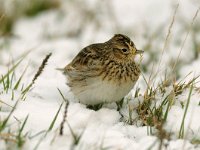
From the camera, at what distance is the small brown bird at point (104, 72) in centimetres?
549

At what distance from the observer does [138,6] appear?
34.9 ft

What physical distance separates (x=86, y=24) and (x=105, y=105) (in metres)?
4.13

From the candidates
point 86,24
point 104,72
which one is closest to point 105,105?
point 104,72

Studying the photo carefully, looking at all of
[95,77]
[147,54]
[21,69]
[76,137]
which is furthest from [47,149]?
[147,54]

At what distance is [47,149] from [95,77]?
1.41 meters

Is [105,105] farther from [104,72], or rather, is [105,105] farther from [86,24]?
[86,24]

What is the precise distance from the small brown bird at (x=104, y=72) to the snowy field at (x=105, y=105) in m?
0.15

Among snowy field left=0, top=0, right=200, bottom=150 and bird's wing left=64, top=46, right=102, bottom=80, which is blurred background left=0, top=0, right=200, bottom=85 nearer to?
snowy field left=0, top=0, right=200, bottom=150

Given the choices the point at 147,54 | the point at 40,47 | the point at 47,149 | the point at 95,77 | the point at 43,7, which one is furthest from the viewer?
the point at 43,7

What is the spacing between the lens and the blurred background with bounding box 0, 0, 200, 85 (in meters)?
8.81

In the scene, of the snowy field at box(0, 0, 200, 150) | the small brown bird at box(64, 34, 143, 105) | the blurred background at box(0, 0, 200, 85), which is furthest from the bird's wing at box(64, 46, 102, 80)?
the blurred background at box(0, 0, 200, 85)

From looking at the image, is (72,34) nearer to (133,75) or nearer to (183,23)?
(183,23)

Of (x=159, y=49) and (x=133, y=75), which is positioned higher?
(x=159, y=49)

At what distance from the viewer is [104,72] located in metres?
5.60
